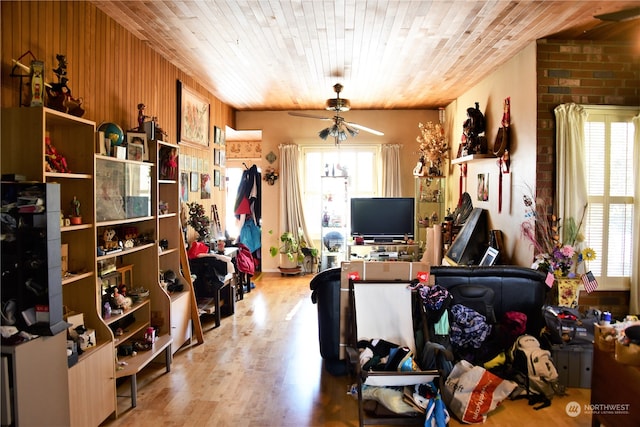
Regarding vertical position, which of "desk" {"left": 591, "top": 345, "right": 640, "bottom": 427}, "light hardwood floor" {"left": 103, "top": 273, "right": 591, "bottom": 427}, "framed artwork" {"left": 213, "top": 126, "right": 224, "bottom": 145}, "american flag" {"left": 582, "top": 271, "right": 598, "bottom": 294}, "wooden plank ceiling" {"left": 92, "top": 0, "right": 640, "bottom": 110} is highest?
"wooden plank ceiling" {"left": 92, "top": 0, "right": 640, "bottom": 110}

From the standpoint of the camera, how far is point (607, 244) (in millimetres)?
3969

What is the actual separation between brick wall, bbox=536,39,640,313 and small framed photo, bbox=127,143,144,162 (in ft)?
11.4

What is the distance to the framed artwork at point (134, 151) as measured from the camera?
11.1 feet

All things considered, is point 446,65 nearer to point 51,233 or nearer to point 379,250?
point 379,250

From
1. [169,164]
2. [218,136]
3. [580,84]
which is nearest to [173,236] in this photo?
[169,164]

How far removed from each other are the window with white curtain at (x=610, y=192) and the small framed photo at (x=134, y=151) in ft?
12.7

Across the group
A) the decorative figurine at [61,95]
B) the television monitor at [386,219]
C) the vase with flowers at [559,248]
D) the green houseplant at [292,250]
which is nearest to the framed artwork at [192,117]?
the decorative figurine at [61,95]

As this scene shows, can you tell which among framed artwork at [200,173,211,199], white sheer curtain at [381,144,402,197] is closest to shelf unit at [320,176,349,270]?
white sheer curtain at [381,144,402,197]

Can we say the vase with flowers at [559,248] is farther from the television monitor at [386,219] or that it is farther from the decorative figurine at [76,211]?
the decorative figurine at [76,211]

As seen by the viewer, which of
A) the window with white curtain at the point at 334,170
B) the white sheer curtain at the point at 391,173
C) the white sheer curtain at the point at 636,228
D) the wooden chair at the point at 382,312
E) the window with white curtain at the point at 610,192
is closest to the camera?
the wooden chair at the point at 382,312

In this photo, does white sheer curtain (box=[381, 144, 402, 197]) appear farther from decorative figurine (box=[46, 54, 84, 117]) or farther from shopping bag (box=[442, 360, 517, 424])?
decorative figurine (box=[46, 54, 84, 117])

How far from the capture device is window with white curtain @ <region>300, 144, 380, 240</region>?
7688 millimetres

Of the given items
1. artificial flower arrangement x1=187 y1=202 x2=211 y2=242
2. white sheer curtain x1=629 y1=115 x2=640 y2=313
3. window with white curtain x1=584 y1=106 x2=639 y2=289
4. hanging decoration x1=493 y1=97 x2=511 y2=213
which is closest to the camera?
white sheer curtain x1=629 y1=115 x2=640 y2=313

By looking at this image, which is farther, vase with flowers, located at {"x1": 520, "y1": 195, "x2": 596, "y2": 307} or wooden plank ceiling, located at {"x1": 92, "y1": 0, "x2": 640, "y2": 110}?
vase with flowers, located at {"x1": 520, "y1": 195, "x2": 596, "y2": 307}
